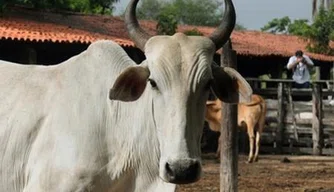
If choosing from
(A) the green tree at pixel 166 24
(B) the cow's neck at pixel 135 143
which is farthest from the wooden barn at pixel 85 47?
(B) the cow's neck at pixel 135 143

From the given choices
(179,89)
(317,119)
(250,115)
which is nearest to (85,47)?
(250,115)

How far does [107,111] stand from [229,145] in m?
3.87

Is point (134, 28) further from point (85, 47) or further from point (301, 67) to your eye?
point (85, 47)

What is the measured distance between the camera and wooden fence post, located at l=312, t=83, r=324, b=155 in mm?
17109

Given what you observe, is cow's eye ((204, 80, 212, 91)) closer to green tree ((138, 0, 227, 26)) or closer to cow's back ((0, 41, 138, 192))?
cow's back ((0, 41, 138, 192))

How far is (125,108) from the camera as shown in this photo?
492cm

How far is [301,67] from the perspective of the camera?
58.3 feet

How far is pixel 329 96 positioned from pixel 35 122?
44.9 ft

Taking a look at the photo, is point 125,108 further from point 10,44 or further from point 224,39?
point 10,44

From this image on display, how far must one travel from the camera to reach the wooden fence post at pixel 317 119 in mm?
17109

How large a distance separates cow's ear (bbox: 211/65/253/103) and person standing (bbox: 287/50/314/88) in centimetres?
1296

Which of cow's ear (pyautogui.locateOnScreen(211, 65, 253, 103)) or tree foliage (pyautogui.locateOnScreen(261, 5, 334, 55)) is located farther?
tree foliage (pyautogui.locateOnScreen(261, 5, 334, 55))

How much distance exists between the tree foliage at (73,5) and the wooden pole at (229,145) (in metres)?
11.4

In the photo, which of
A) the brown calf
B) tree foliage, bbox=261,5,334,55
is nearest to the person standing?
the brown calf
